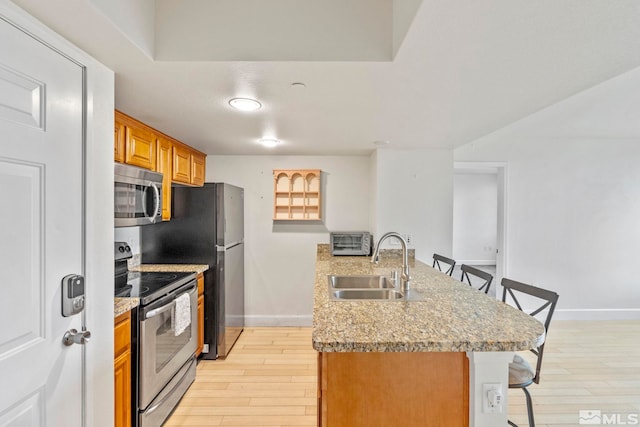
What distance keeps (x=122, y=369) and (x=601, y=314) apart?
5043mm

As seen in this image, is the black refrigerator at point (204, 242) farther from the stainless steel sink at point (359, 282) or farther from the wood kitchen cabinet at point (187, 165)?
the stainless steel sink at point (359, 282)

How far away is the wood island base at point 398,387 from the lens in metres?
1.19

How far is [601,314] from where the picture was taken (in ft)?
12.5

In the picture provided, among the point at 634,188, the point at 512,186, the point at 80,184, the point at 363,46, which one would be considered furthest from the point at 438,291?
the point at 634,188

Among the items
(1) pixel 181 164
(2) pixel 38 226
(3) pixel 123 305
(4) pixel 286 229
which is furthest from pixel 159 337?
(4) pixel 286 229

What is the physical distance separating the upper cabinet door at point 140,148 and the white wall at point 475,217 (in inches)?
280

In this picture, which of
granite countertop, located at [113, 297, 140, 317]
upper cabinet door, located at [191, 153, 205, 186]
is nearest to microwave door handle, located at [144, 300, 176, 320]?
granite countertop, located at [113, 297, 140, 317]

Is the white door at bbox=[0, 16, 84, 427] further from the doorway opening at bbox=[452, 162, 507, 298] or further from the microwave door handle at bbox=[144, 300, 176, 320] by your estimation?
the doorway opening at bbox=[452, 162, 507, 298]

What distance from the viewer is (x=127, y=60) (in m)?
1.37

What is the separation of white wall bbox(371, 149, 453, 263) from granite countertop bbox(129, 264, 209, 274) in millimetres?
1811

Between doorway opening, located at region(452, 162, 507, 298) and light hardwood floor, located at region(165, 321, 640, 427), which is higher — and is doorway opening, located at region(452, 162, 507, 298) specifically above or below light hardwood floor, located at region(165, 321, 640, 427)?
above

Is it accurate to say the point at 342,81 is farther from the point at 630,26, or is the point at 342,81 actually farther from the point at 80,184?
the point at 80,184

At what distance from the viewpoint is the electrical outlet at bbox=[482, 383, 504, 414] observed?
114 centimetres

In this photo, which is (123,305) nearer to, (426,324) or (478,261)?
(426,324)
